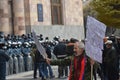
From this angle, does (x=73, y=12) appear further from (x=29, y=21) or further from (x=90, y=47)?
(x=90, y=47)

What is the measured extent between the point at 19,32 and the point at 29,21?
1.00 meters

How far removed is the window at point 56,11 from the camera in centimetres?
2945

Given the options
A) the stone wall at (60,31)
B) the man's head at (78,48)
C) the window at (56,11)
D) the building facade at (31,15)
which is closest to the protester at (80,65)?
the man's head at (78,48)

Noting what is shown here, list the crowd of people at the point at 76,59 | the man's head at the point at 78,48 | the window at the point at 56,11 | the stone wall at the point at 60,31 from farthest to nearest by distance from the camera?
the window at the point at 56,11 → the stone wall at the point at 60,31 → the crowd of people at the point at 76,59 → the man's head at the point at 78,48

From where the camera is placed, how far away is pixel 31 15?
88.9 feet

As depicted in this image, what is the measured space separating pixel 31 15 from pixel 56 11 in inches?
122

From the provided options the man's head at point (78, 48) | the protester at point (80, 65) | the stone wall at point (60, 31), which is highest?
the man's head at point (78, 48)

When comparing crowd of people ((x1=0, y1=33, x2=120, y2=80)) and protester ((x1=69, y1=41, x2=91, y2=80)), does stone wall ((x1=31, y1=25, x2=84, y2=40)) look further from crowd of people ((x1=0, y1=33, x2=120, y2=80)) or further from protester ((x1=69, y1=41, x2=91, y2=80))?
protester ((x1=69, y1=41, x2=91, y2=80))

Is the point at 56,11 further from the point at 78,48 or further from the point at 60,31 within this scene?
the point at 78,48

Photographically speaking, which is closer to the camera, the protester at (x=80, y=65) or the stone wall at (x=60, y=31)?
the protester at (x=80, y=65)

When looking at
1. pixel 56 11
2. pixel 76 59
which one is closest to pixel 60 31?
pixel 56 11

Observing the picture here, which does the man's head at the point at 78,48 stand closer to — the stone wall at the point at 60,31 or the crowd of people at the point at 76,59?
the crowd of people at the point at 76,59

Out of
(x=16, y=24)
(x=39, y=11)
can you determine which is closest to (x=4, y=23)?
(x=16, y=24)

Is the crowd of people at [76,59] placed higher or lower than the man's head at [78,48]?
lower
